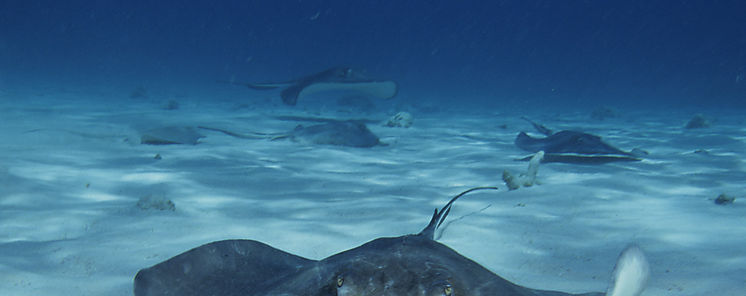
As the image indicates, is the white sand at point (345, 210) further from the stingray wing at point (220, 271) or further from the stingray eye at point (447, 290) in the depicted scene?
the stingray eye at point (447, 290)

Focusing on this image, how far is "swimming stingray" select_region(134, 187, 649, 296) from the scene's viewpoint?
151 centimetres

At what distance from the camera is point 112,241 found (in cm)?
305

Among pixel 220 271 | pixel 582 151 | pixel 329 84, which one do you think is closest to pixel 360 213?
pixel 220 271

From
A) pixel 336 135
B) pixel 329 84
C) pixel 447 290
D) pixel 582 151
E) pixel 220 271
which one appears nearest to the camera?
pixel 447 290

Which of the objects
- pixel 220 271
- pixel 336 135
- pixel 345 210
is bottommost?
pixel 220 271

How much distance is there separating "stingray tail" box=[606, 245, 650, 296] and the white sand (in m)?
0.73

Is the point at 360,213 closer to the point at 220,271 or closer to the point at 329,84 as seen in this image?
the point at 220,271

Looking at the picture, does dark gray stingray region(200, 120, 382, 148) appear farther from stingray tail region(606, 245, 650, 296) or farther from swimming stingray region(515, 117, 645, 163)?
stingray tail region(606, 245, 650, 296)

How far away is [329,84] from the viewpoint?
1181 centimetres

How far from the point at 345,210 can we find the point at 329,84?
27.2 ft

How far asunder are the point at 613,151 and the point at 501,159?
1509 mm

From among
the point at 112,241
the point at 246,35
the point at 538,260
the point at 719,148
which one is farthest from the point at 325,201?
the point at 246,35

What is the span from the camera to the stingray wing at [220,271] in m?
1.81

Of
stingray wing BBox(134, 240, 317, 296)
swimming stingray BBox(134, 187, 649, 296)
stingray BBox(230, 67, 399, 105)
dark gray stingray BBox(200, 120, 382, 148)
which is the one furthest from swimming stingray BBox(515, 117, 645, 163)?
stingray BBox(230, 67, 399, 105)
